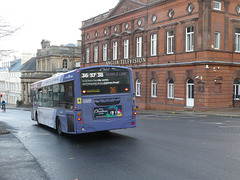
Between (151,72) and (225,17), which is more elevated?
(225,17)

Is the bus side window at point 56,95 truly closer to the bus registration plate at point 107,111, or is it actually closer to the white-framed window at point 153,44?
the bus registration plate at point 107,111

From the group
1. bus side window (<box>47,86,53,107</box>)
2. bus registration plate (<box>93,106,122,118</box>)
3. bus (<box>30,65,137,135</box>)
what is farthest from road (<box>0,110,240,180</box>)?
bus side window (<box>47,86,53,107</box>)

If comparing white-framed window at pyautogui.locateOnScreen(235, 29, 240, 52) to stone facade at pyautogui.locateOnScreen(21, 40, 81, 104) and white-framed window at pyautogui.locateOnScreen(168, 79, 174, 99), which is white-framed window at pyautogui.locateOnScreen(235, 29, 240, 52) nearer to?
white-framed window at pyautogui.locateOnScreen(168, 79, 174, 99)

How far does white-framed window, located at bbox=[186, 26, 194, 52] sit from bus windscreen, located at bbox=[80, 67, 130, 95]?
18849 mm

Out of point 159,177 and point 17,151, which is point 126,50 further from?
point 159,177

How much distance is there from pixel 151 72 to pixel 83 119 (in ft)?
81.5

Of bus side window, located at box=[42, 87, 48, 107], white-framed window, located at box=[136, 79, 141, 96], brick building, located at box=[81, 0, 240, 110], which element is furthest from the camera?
white-framed window, located at box=[136, 79, 141, 96]

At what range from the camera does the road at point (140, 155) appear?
7672 millimetres

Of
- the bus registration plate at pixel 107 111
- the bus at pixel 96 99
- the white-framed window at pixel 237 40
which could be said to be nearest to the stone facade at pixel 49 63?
the white-framed window at pixel 237 40

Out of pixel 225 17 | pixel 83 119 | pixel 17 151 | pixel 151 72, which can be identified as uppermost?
pixel 225 17

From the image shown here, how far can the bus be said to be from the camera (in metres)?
12.4

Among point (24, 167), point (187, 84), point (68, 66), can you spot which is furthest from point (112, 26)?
point (24, 167)

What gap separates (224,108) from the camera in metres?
29.6

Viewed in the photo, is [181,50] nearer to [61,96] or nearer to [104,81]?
[61,96]
